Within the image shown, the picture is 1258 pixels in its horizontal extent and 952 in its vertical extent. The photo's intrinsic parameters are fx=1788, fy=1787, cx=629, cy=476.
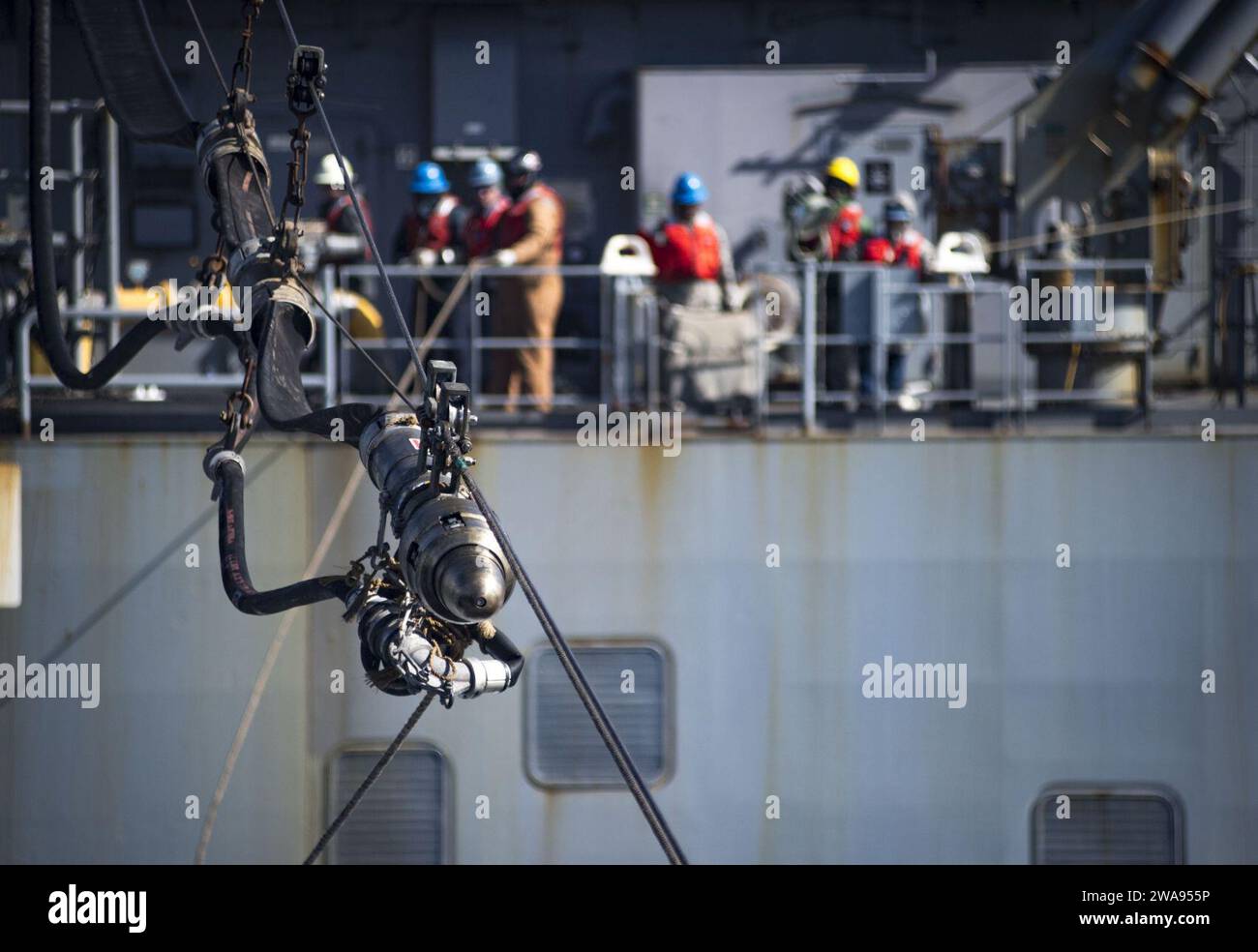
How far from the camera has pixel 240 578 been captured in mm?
4434

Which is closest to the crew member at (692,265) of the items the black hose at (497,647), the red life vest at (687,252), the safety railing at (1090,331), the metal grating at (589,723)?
the red life vest at (687,252)

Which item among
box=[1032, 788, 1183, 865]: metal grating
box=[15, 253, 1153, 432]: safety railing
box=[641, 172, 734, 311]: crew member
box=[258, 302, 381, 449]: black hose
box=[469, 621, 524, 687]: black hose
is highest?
box=[641, 172, 734, 311]: crew member

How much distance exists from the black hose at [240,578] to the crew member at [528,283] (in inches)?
151

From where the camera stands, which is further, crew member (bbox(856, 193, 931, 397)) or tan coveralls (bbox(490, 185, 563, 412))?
crew member (bbox(856, 193, 931, 397))

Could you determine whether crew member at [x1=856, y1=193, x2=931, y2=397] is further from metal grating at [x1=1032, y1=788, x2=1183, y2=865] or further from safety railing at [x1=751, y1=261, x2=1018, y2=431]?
metal grating at [x1=1032, y1=788, x2=1183, y2=865]

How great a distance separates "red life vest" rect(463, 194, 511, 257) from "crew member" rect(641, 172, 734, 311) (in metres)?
0.76

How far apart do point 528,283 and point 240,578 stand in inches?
170

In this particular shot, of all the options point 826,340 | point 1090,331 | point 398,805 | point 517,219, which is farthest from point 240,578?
point 1090,331

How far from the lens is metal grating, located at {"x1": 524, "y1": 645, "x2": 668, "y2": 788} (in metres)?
7.63

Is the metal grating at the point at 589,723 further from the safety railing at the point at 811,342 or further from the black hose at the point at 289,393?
the black hose at the point at 289,393

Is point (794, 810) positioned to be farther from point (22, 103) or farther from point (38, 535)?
point (22, 103)

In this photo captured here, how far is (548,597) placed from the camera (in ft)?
25.2

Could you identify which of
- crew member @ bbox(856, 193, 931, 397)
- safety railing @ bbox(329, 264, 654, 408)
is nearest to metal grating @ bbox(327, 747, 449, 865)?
safety railing @ bbox(329, 264, 654, 408)
